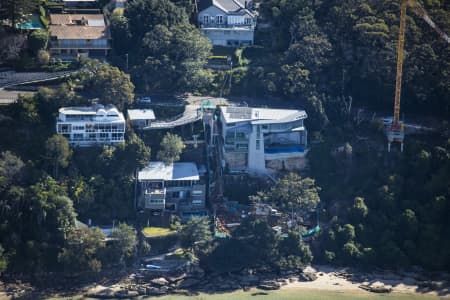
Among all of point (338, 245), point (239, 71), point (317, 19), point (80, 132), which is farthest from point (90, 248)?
point (317, 19)

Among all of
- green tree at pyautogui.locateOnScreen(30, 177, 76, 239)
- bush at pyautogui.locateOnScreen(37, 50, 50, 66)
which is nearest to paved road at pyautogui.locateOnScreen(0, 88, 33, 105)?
bush at pyautogui.locateOnScreen(37, 50, 50, 66)

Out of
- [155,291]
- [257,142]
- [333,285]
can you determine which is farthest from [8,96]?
[333,285]

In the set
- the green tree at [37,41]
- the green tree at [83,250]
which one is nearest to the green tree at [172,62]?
the green tree at [37,41]

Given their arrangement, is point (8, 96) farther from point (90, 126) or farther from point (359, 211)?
point (359, 211)

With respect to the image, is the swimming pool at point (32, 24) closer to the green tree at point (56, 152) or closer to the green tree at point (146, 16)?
the green tree at point (146, 16)

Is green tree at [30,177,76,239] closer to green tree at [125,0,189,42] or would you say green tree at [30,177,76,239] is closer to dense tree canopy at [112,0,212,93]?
dense tree canopy at [112,0,212,93]

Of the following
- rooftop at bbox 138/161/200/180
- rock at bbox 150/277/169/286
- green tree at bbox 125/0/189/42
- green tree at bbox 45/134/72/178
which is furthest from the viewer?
green tree at bbox 125/0/189/42
